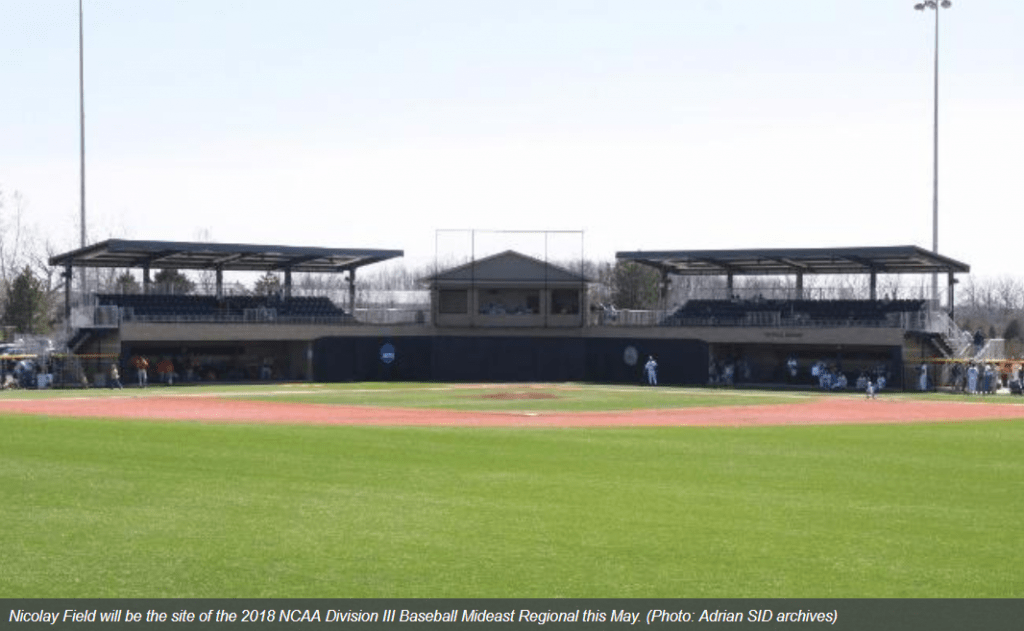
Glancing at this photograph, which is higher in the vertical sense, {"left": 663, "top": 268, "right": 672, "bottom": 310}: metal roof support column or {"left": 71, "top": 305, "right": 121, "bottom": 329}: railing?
{"left": 663, "top": 268, "right": 672, "bottom": 310}: metal roof support column

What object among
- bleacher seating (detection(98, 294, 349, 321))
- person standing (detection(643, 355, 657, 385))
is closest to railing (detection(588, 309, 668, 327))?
person standing (detection(643, 355, 657, 385))

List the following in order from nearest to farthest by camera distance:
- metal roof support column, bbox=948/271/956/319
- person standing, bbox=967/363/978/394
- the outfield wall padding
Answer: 1. person standing, bbox=967/363/978/394
2. metal roof support column, bbox=948/271/956/319
3. the outfield wall padding

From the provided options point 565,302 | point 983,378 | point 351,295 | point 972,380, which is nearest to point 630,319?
point 565,302

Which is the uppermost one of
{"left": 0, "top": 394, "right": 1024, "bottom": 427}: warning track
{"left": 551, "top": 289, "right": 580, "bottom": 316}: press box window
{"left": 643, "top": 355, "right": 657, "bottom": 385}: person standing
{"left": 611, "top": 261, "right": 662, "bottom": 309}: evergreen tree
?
{"left": 611, "top": 261, "right": 662, "bottom": 309}: evergreen tree

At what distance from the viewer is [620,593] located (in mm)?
11383

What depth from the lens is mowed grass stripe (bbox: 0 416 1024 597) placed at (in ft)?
39.1

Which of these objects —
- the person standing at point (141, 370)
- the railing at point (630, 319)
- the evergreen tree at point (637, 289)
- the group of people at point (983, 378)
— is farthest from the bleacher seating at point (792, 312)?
the evergreen tree at point (637, 289)

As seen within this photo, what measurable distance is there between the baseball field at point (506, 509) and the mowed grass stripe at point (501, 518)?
0.05 meters

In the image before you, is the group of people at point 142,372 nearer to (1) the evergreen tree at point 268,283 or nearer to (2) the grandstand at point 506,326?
(2) the grandstand at point 506,326

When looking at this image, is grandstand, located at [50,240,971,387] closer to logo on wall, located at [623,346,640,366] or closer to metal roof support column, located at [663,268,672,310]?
logo on wall, located at [623,346,640,366]

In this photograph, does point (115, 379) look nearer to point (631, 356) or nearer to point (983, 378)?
point (631, 356)

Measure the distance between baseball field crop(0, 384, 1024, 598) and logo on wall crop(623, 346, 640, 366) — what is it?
31.1 metres

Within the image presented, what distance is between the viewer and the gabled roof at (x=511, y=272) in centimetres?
6825
